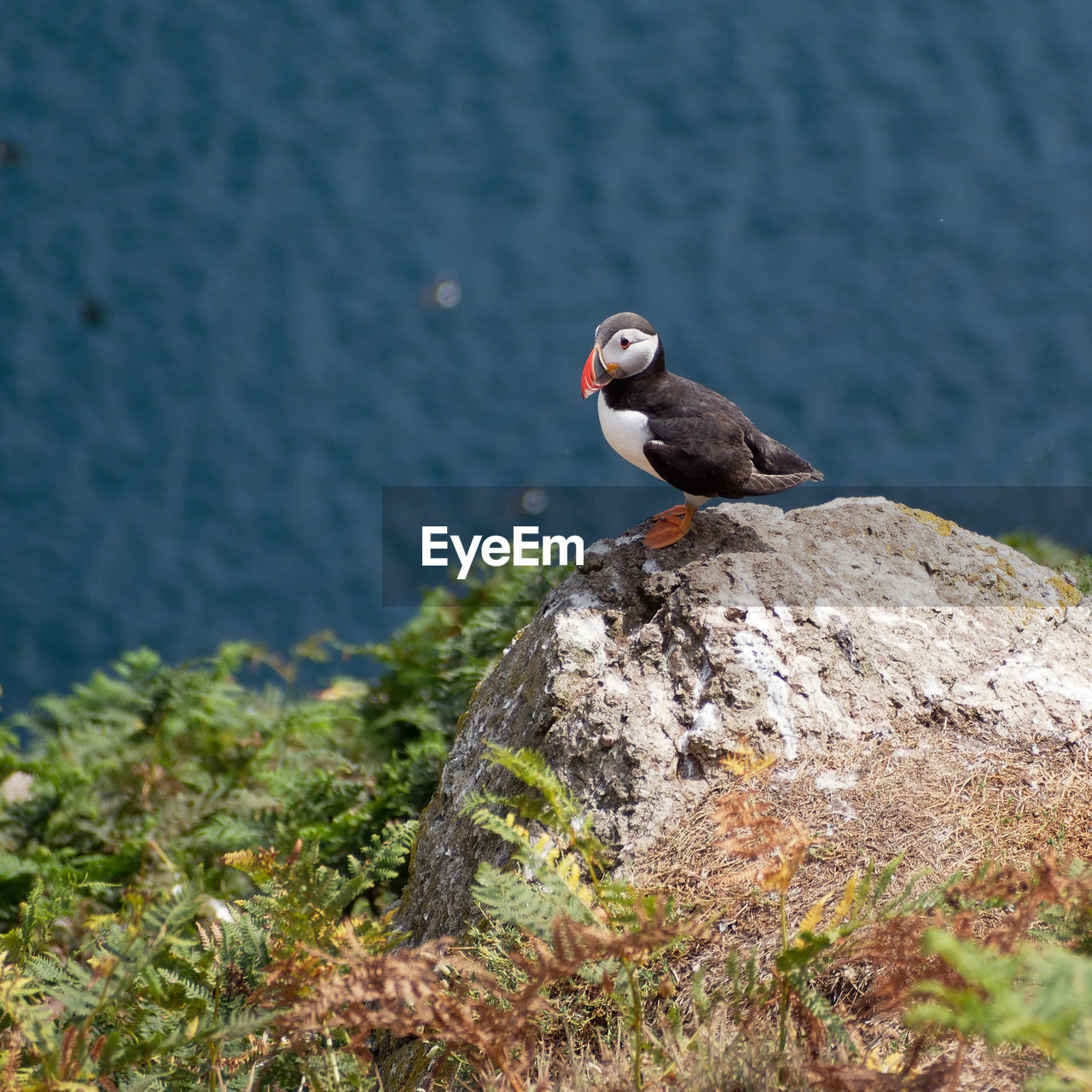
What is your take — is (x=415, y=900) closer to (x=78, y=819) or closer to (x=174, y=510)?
(x=78, y=819)

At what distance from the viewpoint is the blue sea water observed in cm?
719

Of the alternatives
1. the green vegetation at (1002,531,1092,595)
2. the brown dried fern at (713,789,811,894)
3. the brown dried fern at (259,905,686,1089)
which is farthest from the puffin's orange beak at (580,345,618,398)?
the green vegetation at (1002,531,1092,595)

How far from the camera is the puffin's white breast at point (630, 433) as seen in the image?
2939 millimetres

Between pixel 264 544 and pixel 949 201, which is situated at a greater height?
pixel 949 201

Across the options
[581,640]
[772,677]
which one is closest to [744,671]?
[772,677]

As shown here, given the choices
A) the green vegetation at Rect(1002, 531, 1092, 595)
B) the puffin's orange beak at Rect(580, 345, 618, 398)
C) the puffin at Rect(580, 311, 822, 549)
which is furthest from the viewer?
the green vegetation at Rect(1002, 531, 1092, 595)

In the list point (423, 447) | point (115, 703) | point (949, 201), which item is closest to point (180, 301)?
point (423, 447)

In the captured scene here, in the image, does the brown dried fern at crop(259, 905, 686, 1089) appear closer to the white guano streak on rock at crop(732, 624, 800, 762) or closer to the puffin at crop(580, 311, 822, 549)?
the white guano streak on rock at crop(732, 624, 800, 762)

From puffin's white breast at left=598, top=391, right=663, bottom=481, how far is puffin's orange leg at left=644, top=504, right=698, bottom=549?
0.17 metres

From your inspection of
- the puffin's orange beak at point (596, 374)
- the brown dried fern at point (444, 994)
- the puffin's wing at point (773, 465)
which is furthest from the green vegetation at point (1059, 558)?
the brown dried fern at point (444, 994)

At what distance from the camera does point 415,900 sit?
2889 mm

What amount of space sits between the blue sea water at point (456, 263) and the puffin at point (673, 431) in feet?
14.5

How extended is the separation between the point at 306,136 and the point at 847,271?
4153 mm

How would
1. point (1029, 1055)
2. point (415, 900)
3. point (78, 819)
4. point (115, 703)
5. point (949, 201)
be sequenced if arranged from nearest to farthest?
point (1029, 1055), point (415, 900), point (78, 819), point (115, 703), point (949, 201)
